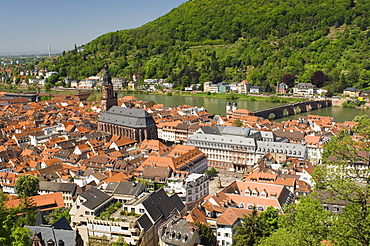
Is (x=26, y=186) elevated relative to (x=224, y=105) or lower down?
elevated

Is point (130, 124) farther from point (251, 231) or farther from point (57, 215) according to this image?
point (251, 231)

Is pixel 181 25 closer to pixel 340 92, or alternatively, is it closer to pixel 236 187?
pixel 340 92

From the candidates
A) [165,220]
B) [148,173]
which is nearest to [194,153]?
[148,173]

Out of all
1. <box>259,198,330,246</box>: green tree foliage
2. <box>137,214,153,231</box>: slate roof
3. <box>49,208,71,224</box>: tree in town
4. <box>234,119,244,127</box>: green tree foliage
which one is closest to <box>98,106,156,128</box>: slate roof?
<box>234,119,244,127</box>: green tree foliage

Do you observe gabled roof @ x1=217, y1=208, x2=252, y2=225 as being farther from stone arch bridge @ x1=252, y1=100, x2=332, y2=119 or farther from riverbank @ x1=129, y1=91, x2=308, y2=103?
riverbank @ x1=129, y1=91, x2=308, y2=103

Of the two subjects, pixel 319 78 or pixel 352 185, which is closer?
pixel 352 185

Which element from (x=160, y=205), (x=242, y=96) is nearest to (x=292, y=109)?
(x=242, y=96)

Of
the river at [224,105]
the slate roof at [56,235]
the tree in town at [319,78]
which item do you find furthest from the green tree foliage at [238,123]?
the tree in town at [319,78]
